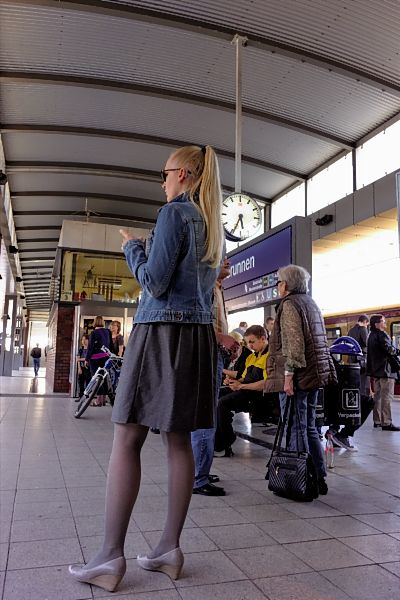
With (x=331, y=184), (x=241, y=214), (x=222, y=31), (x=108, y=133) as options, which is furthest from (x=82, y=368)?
(x=222, y=31)

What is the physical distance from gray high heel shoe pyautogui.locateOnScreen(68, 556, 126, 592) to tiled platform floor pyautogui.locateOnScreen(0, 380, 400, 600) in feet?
0.10

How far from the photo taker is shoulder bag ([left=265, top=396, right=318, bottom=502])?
3.27 m

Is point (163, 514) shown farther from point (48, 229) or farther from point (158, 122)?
point (48, 229)

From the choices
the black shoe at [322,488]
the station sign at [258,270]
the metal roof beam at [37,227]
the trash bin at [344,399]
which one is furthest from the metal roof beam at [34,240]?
the black shoe at [322,488]

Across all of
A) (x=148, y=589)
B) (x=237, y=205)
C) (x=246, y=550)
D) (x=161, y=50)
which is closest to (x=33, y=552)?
(x=148, y=589)

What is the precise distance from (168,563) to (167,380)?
0.76m

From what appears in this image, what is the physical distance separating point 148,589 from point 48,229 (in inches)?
654

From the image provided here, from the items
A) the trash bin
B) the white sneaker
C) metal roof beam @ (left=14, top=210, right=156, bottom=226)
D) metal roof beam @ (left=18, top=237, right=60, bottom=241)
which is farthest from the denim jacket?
metal roof beam @ (left=18, top=237, right=60, bottom=241)

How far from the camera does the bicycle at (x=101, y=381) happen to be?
25.7 feet

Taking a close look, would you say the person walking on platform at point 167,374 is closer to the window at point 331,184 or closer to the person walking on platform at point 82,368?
the person walking on platform at point 82,368

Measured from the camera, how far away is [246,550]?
239cm

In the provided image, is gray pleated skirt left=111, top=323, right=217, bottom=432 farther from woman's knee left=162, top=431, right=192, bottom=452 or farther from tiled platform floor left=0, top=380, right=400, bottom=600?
tiled platform floor left=0, top=380, right=400, bottom=600

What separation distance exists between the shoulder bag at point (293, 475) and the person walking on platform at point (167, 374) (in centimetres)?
142

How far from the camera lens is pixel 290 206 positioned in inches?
527
